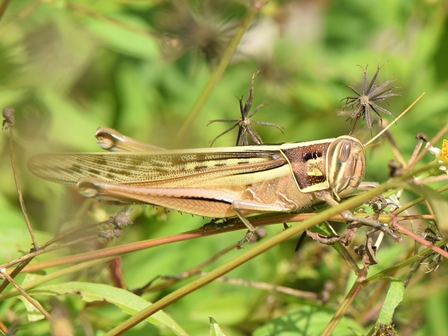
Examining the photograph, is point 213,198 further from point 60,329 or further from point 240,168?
point 60,329

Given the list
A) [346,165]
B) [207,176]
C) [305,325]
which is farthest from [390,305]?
[207,176]

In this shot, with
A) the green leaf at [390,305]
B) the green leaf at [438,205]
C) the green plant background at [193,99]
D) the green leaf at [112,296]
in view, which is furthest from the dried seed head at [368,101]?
the green leaf at [112,296]

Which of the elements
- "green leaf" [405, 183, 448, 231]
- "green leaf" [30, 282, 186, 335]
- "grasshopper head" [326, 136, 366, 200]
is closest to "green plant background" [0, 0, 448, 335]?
"green leaf" [30, 282, 186, 335]

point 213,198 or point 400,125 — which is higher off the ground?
point 400,125

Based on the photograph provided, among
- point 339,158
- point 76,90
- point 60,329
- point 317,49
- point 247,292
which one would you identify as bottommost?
point 247,292

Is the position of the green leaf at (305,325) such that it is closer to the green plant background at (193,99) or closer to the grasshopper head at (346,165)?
the green plant background at (193,99)

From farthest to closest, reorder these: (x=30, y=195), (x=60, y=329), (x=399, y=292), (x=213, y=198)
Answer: (x=30, y=195) → (x=213, y=198) → (x=399, y=292) → (x=60, y=329)

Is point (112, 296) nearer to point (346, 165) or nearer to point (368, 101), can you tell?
point (346, 165)

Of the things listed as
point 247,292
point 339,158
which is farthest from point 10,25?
point 339,158
